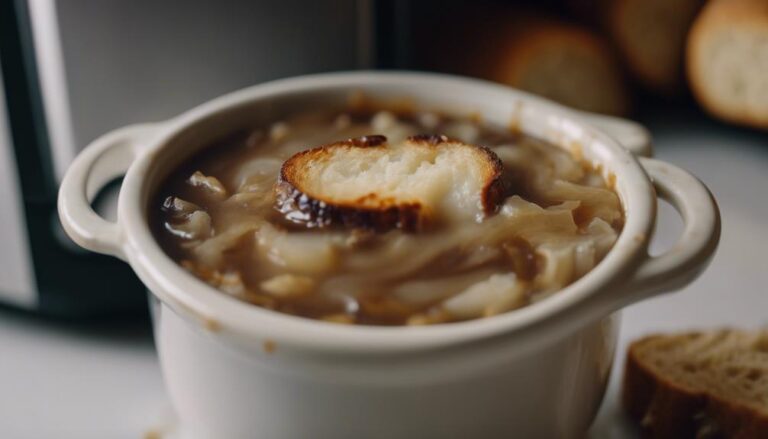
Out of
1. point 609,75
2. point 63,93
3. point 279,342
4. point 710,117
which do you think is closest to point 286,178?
point 279,342

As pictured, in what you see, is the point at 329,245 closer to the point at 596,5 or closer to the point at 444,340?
the point at 444,340

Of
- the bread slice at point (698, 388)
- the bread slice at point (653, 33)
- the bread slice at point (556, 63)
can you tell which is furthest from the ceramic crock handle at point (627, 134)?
the bread slice at point (653, 33)

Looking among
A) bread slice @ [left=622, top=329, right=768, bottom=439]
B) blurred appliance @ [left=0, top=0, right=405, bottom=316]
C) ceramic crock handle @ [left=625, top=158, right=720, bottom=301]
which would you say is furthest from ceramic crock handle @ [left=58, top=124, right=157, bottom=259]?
bread slice @ [left=622, top=329, right=768, bottom=439]

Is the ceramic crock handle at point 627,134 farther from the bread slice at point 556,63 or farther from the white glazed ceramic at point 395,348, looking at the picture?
the bread slice at point 556,63

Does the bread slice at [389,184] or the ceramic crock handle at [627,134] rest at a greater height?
the bread slice at [389,184]

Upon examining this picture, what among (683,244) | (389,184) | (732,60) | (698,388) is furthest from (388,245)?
(732,60)

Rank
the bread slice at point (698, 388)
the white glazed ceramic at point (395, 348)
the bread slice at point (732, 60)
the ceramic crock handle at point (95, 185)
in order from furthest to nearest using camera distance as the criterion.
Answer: the bread slice at point (732, 60) < the bread slice at point (698, 388) < the ceramic crock handle at point (95, 185) < the white glazed ceramic at point (395, 348)
